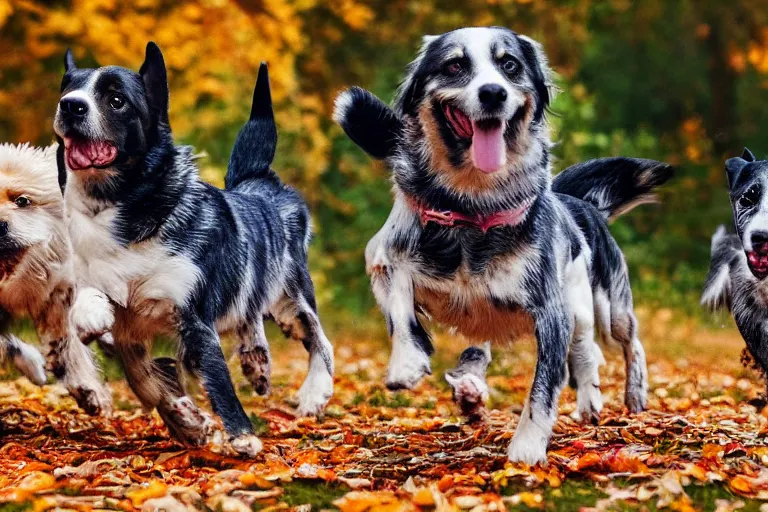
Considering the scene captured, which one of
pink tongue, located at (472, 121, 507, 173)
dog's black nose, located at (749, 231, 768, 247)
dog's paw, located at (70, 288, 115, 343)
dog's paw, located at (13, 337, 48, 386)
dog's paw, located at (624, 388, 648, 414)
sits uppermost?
pink tongue, located at (472, 121, 507, 173)

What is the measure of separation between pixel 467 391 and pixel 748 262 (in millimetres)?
1701

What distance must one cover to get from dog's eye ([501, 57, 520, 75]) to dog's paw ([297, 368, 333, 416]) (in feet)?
6.69

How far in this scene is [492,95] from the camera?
413cm

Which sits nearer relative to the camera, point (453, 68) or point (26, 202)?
→ point (453, 68)

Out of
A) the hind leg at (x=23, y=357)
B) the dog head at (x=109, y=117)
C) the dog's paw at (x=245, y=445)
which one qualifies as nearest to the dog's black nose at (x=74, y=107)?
the dog head at (x=109, y=117)

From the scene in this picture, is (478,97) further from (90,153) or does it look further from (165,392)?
(165,392)

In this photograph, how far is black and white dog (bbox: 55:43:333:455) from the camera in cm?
431

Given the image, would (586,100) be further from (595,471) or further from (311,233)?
(595,471)

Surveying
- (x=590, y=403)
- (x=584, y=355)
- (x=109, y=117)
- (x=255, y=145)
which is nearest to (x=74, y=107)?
(x=109, y=117)

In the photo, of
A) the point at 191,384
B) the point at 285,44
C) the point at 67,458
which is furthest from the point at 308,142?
the point at 67,458

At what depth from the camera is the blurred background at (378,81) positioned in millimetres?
9938

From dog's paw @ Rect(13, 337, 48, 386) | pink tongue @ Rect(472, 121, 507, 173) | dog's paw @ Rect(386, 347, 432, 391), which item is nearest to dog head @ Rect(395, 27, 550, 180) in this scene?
pink tongue @ Rect(472, 121, 507, 173)

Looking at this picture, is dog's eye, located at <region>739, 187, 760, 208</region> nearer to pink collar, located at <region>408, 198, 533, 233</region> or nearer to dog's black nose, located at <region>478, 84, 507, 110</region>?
pink collar, located at <region>408, 198, 533, 233</region>

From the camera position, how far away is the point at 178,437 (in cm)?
491
